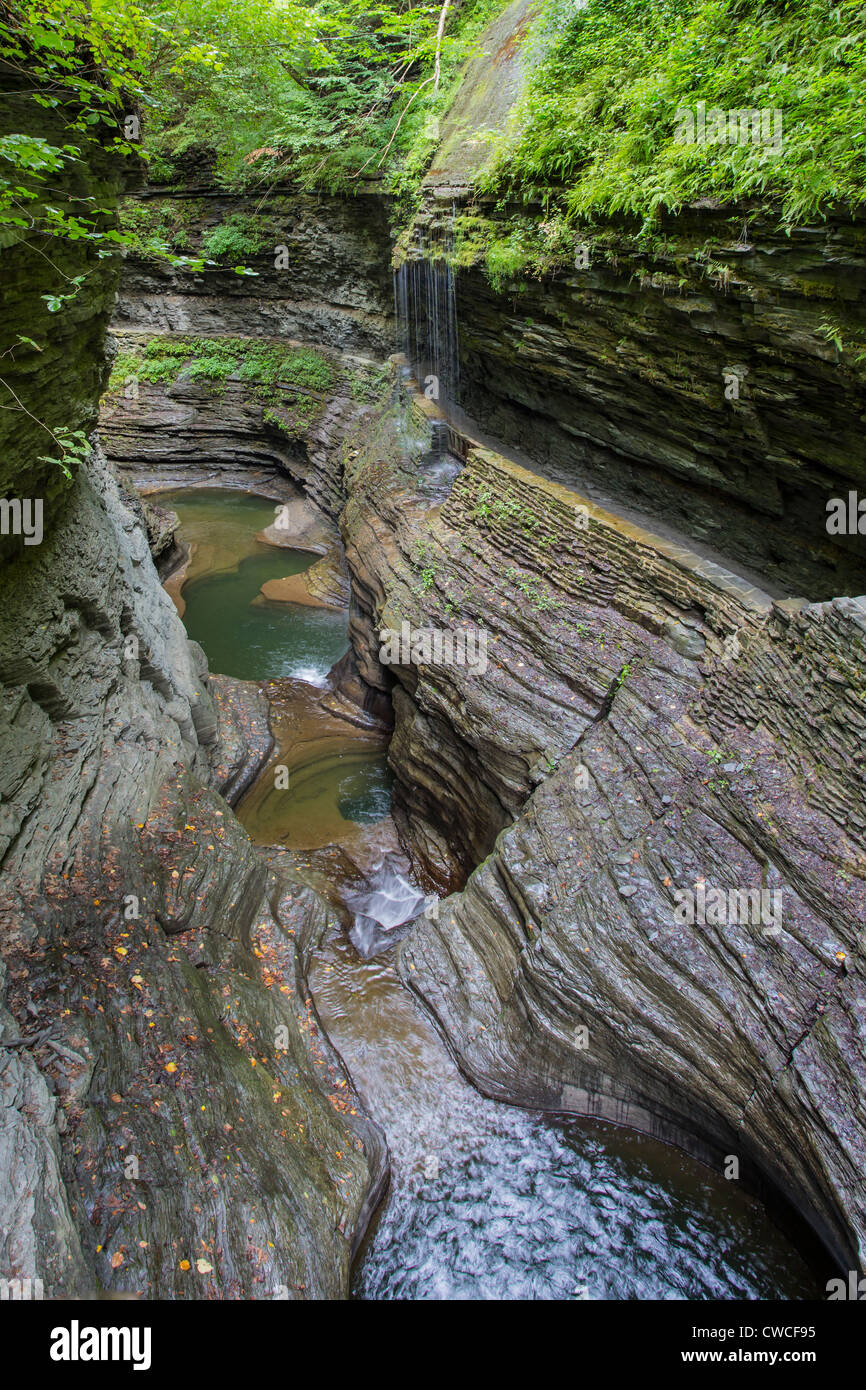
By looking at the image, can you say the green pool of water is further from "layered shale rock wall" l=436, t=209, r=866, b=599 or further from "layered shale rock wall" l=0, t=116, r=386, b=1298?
"layered shale rock wall" l=436, t=209, r=866, b=599

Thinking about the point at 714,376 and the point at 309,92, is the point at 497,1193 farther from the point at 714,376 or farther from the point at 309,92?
the point at 309,92

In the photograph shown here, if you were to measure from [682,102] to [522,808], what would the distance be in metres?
8.13

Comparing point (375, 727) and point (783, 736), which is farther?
point (375, 727)

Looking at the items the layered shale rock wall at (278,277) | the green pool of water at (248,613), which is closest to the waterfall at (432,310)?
the layered shale rock wall at (278,277)

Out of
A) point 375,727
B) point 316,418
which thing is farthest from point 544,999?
point 316,418

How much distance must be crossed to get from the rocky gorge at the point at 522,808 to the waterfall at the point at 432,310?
599mm

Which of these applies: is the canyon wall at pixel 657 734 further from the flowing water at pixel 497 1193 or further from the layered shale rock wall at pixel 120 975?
the layered shale rock wall at pixel 120 975

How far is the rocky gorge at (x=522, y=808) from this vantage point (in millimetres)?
4977

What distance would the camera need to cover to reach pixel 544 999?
21.8 ft

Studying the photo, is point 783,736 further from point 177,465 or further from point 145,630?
point 177,465

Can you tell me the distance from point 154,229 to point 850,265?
2155 centimetres

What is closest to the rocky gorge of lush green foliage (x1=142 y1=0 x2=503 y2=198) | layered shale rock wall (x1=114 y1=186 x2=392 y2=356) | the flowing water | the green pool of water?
the flowing water

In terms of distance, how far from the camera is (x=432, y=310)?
13594mm

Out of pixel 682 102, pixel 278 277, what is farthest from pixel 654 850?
pixel 278 277
